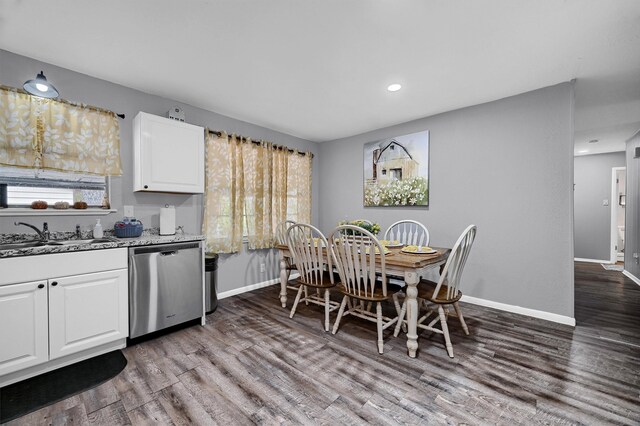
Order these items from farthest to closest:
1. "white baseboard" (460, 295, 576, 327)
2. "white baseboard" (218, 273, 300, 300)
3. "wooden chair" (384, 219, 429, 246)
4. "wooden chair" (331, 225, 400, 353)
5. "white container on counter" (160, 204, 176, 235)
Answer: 1. "white baseboard" (218, 273, 300, 300)
2. "wooden chair" (384, 219, 429, 246)
3. "white container on counter" (160, 204, 176, 235)
4. "white baseboard" (460, 295, 576, 327)
5. "wooden chair" (331, 225, 400, 353)

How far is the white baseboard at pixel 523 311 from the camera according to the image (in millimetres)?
2650

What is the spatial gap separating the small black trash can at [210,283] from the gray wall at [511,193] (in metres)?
2.73

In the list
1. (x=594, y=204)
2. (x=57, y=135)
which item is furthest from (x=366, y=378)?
(x=594, y=204)

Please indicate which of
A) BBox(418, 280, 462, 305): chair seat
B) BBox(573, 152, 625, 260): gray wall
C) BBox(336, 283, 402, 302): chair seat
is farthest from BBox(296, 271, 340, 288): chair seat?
BBox(573, 152, 625, 260): gray wall

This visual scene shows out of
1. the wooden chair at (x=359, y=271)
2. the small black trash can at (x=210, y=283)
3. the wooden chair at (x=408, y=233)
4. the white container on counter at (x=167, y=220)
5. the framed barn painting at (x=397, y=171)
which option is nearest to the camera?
the wooden chair at (x=359, y=271)

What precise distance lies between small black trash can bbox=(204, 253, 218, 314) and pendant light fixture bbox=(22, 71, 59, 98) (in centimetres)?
189

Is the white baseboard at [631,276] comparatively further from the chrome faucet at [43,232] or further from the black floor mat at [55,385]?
the chrome faucet at [43,232]

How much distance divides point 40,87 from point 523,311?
15.8 ft

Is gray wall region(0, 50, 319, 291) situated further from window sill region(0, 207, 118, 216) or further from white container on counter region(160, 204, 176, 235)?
white container on counter region(160, 204, 176, 235)

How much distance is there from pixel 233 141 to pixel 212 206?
0.92 m

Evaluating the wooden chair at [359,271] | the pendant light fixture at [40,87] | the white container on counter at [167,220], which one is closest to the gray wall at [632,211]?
the wooden chair at [359,271]

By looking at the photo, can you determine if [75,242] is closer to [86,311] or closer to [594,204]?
[86,311]

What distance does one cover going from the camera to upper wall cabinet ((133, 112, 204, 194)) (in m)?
2.60

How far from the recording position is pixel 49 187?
2348mm
